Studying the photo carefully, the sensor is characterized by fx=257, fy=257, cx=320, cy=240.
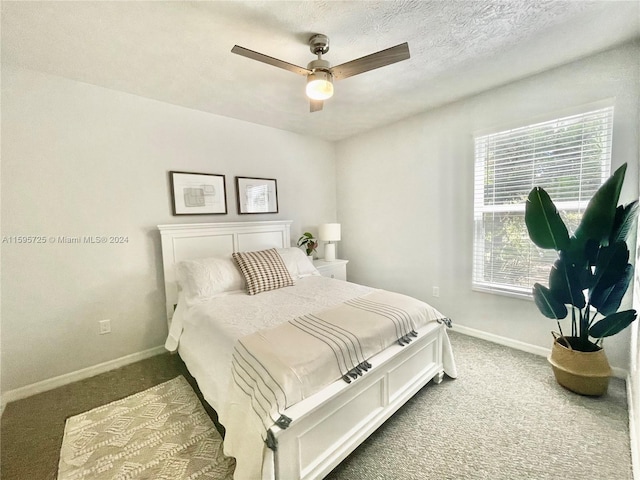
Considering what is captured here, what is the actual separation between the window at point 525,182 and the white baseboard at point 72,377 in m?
3.53

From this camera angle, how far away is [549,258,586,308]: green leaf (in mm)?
1818

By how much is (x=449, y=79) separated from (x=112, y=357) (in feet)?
13.2

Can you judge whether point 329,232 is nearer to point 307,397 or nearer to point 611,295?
point 307,397

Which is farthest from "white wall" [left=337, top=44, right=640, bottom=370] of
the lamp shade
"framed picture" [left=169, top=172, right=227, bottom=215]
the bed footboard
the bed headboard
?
"framed picture" [left=169, top=172, right=227, bottom=215]

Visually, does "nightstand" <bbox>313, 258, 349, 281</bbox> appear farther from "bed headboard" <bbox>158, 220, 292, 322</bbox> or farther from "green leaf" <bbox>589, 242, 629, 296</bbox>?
"green leaf" <bbox>589, 242, 629, 296</bbox>

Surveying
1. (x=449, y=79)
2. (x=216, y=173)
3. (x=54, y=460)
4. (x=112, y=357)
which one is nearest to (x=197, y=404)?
(x=54, y=460)

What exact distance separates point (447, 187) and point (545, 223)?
45.4 inches

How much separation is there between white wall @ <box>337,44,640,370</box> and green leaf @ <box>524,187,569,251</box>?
0.66 metres

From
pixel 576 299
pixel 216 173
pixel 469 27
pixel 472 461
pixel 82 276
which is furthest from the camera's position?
pixel 216 173

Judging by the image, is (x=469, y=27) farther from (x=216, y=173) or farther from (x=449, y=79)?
(x=216, y=173)

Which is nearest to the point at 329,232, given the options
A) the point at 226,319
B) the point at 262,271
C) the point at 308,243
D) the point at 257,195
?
the point at 308,243

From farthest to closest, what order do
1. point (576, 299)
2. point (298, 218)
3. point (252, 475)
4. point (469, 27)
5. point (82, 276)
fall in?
point (298, 218) → point (82, 276) → point (576, 299) → point (469, 27) → point (252, 475)

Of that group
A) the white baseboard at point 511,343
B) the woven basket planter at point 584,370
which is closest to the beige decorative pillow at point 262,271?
the white baseboard at point 511,343

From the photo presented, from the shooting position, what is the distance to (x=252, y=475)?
1151 mm
